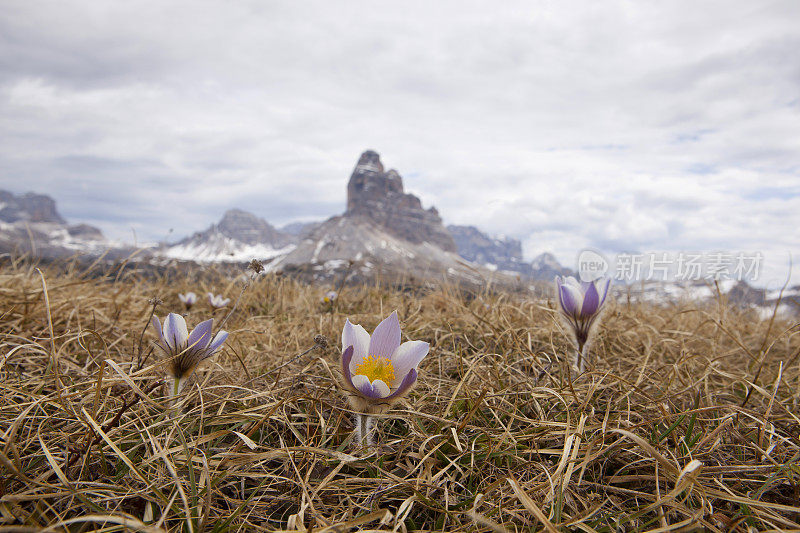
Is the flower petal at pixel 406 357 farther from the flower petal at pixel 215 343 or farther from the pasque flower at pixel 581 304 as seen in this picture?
the pasque flower at pixel 581 304

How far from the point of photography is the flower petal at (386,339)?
5.18 feet

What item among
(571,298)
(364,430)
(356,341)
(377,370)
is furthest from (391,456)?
(571,298)

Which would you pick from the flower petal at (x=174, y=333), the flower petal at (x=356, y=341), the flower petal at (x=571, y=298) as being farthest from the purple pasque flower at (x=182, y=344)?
the flower petal at (x=571, y=298)

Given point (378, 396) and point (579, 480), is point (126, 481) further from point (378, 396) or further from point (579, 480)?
point (579, 480)

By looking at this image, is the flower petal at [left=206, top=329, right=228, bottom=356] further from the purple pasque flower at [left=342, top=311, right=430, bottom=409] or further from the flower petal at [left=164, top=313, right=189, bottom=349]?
the purple pasque flower at [left=342, top=311, right=430, bottom=409]

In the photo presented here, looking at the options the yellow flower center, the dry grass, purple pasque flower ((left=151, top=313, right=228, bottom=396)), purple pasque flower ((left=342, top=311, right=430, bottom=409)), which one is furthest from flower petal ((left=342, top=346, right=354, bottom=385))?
purple pasque flower ((left=151, top=313, right=228, bottom=396))

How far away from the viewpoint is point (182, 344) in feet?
5.54

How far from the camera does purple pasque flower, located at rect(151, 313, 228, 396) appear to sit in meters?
1.67

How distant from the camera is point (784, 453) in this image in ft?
5.79

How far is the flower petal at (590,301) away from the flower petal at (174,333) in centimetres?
176

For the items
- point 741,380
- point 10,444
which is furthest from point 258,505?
point 741,380

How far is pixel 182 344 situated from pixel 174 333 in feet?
0.17

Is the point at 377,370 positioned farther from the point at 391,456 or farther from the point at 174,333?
the point at 174,333

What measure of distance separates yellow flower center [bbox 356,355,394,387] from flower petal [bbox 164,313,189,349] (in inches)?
28.1
